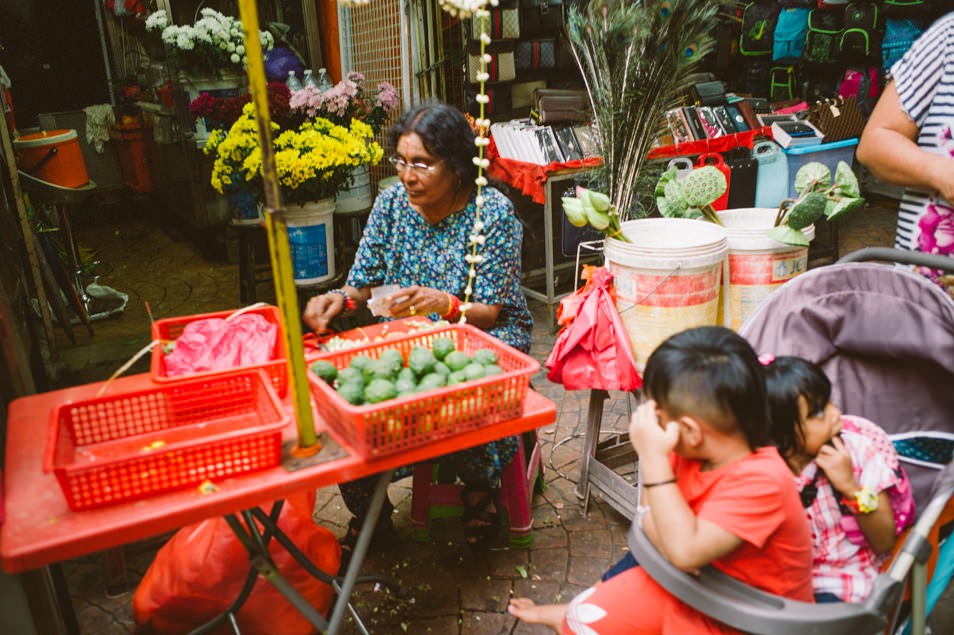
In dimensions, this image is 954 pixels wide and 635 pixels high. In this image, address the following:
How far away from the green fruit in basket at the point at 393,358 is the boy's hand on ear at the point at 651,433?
617 mm

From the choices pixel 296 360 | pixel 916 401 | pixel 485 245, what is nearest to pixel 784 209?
pixel 916 401

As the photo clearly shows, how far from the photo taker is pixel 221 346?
1824 mm

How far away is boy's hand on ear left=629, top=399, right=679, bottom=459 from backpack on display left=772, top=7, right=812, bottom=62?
7035 millimetres

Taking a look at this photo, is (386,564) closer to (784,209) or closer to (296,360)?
(296,360)

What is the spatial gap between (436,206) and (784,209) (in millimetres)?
1345

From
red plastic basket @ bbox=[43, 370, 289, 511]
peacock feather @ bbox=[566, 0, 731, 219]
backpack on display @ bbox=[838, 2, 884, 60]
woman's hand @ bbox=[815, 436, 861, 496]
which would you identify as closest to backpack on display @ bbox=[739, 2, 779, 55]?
backpack on display @ bbox=[838, 2, 884, 60]

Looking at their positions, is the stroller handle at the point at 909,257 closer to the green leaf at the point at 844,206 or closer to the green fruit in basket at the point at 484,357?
the green leaf at the point at 844,206

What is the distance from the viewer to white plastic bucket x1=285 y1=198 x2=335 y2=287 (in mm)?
4078

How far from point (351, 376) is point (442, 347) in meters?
0.28

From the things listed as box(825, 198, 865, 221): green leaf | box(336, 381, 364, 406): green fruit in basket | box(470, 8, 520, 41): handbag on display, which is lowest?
box(336, 381, 364, 406): green fruit in basket

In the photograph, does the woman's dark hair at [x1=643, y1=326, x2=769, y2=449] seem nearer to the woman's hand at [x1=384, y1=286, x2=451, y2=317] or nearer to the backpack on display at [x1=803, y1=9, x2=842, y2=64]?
the woman's hand at [x1=384, y1=286, x2=451, y2=317]

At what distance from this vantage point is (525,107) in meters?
5.96

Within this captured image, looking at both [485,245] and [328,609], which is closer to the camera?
[328,609]

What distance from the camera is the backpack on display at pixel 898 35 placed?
6.63 meters
